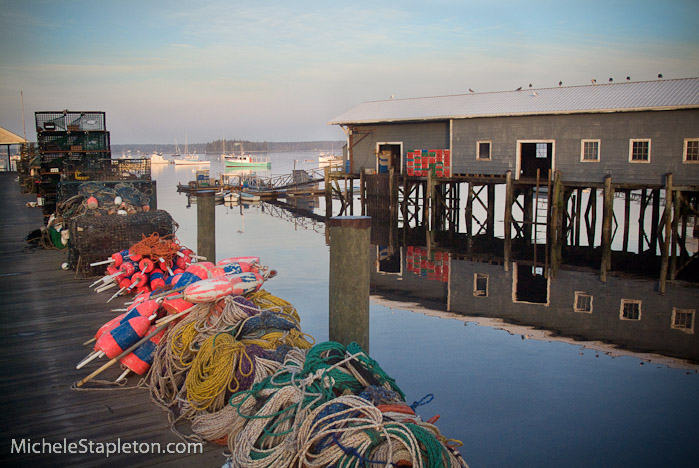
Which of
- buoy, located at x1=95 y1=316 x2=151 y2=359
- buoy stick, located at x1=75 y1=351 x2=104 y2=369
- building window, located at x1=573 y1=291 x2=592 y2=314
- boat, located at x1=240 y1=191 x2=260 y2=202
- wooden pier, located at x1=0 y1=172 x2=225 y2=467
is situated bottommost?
building window, located at x1=573 y1=291 x2=592 y2=314

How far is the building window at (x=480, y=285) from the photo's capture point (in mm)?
18425

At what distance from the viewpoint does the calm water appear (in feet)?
28.5

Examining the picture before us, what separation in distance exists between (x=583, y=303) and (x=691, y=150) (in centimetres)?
1050

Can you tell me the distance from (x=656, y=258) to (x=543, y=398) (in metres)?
16.3

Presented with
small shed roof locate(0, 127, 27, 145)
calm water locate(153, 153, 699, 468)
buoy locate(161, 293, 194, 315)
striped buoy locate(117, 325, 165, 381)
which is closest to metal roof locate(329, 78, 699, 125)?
calm water locate(153, 153, 699, 468)

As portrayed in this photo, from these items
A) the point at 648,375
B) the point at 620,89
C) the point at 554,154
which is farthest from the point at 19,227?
the point at 620,89

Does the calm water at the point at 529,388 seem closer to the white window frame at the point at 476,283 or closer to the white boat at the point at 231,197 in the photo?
the white window frame at the point at 476,283

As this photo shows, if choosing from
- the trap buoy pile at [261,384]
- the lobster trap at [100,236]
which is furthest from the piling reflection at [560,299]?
the trap buoy pile at [261,384]

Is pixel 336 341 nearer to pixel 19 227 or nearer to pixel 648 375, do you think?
pixel 648 375

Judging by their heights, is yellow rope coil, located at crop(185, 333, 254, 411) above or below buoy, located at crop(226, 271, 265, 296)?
below

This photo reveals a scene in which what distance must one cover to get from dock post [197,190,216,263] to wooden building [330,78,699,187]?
1764cm

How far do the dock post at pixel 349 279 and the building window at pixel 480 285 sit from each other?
12.9 metres

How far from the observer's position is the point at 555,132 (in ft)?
85.3

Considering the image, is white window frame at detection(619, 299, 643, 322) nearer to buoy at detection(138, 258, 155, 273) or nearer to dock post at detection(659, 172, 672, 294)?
dock post at detection(659, 172, 672, 294)
